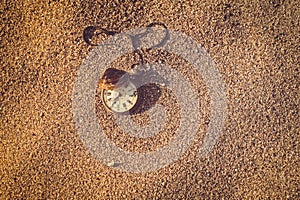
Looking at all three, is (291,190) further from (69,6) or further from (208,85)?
(69,6)

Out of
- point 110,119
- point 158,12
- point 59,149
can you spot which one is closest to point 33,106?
point 59,149

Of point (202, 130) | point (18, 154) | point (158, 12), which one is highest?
point (158, 12)

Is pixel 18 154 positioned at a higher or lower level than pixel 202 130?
lower
